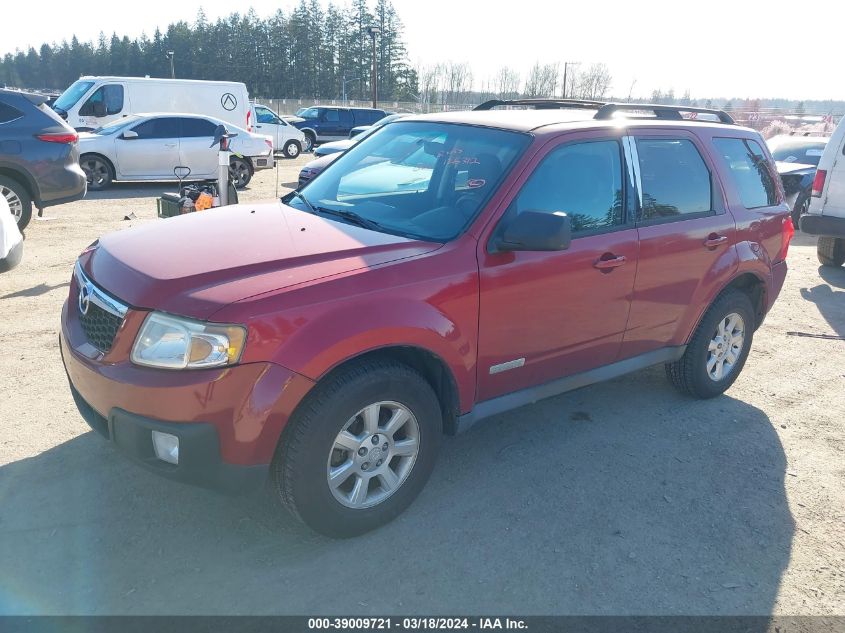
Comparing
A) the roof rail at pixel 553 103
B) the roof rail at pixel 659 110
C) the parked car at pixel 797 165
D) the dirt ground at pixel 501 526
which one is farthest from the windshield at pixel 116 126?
the roof rail at pixel 659 110

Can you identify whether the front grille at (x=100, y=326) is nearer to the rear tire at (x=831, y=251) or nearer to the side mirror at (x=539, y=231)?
the side mirror at (x=539, y=231)

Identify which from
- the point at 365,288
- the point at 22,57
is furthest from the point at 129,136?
the point at 22,57

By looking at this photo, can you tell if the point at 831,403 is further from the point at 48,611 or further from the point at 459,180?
the point at 48,611

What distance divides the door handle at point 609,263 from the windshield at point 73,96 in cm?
1658

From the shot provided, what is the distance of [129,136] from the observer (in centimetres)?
Result: 1386

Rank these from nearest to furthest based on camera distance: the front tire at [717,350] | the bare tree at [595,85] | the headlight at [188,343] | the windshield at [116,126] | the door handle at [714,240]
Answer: the headlight at [188,343] < the door handle at [714,240] < the front tire at [717,350] < the windshield at [116,126] < the bare tree at [595,85]

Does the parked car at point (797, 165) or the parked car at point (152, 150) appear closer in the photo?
the parked car at point (797, 165)

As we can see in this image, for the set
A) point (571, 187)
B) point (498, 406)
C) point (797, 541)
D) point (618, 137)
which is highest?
point (618, 137)

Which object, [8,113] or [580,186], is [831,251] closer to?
[580,186]

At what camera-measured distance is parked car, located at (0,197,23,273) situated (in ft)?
18.4

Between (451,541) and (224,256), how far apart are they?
1.68 meters

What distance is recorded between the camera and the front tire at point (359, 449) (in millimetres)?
2850

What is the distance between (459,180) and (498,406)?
1234mm

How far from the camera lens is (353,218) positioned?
3656 mm
